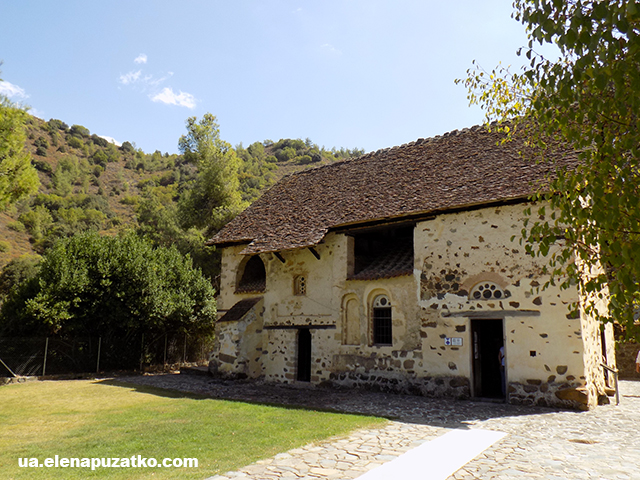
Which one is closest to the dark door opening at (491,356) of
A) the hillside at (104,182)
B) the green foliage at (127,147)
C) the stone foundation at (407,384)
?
the stone foundation at (407,384)

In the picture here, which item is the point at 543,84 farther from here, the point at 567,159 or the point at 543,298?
the point at 567,159

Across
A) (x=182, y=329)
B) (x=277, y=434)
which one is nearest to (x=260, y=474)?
(x=277, y=434)

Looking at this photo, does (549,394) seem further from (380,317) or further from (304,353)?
(304,353)

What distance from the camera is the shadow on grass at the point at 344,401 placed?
388 inches

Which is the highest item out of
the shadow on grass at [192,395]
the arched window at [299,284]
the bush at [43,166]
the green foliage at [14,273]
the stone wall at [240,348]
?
the bush at [43,166]

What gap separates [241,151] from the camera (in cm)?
7531

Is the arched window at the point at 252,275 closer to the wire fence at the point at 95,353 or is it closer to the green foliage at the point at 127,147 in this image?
the wire fence at the point at 95,353

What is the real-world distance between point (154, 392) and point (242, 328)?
4066 mm

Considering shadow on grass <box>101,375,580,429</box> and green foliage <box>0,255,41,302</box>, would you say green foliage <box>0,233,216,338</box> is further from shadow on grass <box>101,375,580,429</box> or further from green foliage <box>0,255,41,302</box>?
green foliage <box>0,255,41,302</box>

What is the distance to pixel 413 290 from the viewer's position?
1374 cm

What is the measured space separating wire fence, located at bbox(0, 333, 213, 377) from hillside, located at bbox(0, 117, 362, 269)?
9.16 metres

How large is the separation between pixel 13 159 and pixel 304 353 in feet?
37.7

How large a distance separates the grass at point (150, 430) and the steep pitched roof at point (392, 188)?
6456mm

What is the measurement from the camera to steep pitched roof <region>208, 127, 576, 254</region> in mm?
12951
